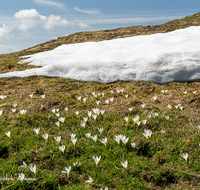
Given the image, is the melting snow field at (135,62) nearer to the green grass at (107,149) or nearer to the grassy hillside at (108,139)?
the grassy hillside at (108,139)

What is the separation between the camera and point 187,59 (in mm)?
6488

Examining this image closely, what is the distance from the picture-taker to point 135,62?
22.4 ft

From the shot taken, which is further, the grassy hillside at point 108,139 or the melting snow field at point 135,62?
the melting snow field at point 135,62

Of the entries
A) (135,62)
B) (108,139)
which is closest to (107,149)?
(108,139)

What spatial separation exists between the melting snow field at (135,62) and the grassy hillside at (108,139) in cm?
71

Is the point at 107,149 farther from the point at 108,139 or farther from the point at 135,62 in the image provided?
the point at 135,62

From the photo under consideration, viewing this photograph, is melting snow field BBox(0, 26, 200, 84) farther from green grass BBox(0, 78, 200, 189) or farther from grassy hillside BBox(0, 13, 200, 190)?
green grass BBox(0, 78, 200, 189)

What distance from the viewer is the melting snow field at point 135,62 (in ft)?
20.4

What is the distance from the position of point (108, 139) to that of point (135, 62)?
440cm

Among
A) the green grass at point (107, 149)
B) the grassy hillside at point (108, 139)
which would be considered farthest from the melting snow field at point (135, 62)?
the green grass at point (107, 149)

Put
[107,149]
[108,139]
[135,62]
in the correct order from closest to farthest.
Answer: [107,149], [108,139], [135,62]

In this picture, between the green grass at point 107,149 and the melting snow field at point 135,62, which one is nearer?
the green grass at point 107,149

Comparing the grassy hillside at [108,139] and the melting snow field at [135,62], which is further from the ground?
the melting snow field at [135,62]

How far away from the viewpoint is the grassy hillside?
2.50 m
